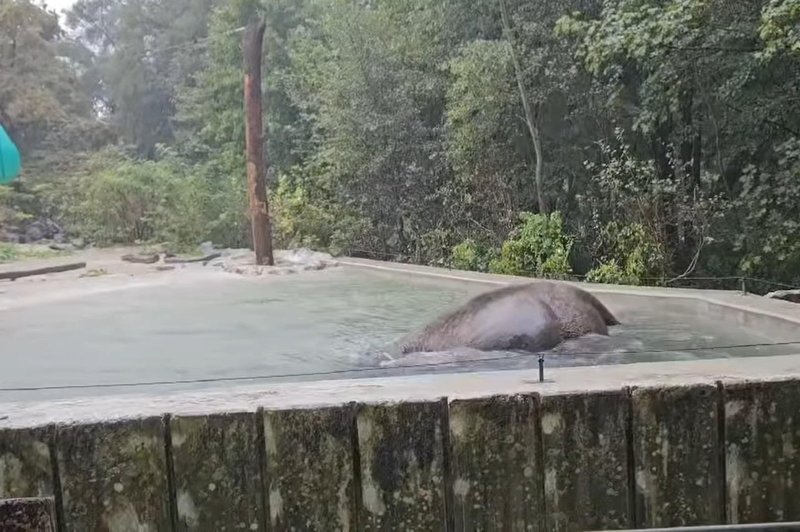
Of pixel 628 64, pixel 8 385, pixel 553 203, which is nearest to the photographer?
pixel 8 385

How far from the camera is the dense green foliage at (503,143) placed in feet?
27.3

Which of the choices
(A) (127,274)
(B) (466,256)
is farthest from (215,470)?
(A) (127,274)

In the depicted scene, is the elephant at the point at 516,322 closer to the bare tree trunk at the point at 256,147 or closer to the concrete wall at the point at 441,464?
the concrete wall at the point at 441,464

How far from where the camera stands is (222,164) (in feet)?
56.1

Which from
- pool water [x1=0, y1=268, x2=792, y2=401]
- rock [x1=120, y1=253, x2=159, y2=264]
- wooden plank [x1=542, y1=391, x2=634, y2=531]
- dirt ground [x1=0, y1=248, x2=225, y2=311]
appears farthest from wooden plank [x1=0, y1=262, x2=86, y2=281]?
wooden plank [x1=542, y1=391, x2=634, y2=531]

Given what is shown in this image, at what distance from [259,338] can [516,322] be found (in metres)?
1.88

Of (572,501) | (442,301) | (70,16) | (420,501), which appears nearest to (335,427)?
(420,501)

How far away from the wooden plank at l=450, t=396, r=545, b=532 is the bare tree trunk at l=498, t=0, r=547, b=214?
7.91 meters

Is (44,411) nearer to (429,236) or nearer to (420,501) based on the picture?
(420,501)

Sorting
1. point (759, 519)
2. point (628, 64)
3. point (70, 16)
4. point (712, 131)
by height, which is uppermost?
point (70, 16)

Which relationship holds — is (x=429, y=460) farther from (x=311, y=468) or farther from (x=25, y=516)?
(x=25, y=516)

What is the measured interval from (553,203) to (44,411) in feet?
29.2

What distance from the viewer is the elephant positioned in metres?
4.72

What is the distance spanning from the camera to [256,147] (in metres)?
11.3
